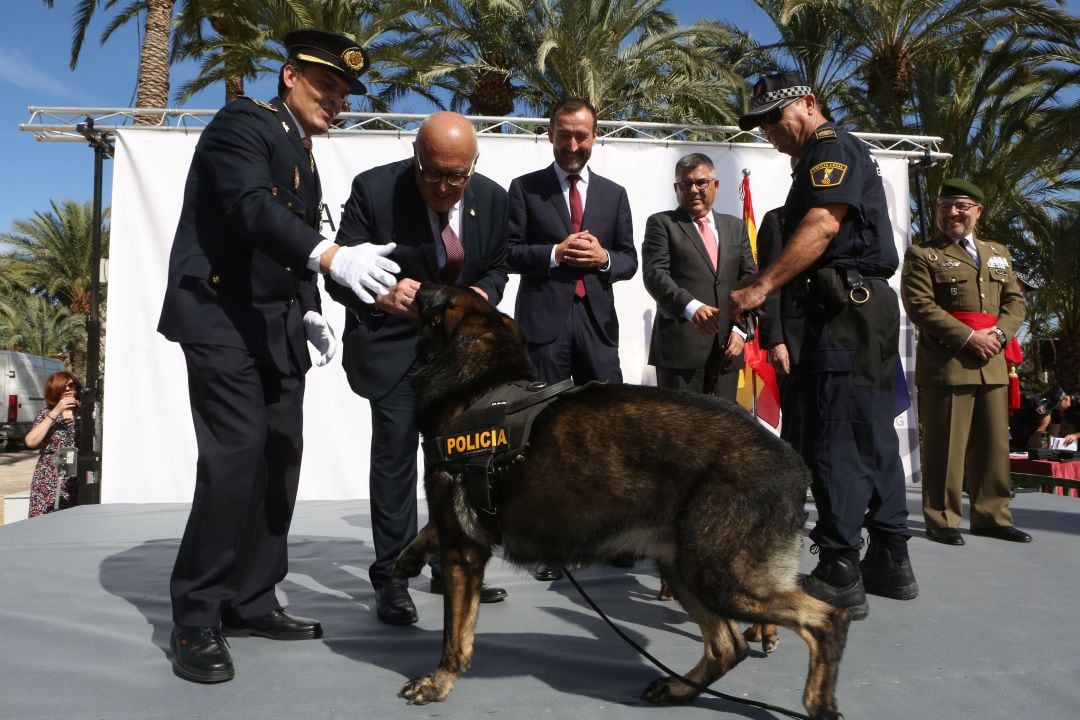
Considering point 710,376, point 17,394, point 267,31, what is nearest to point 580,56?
Result: point 267,31

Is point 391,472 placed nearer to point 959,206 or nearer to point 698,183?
point 698,183

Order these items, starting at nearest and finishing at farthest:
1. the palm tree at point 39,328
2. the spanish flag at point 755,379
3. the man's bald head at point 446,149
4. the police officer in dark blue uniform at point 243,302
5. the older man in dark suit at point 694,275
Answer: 1. the police officer in dark blue uniform at point 243,302
2. the man's bald head at point 446,149
3. the older man in dark suit at point 694,275
4. the spanish flag at point 755,379
5. the palm tree at point 39,328

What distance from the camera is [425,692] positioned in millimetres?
2420

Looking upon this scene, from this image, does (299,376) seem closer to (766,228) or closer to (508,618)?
(508,618)

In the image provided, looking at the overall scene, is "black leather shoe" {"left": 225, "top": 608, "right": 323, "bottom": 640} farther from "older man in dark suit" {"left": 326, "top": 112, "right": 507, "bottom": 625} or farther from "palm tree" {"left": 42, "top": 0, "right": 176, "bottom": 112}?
"palm tree" {"left": 42, "top": 0, "right": 176, "bottom": 112}

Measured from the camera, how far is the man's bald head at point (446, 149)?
3000 mm

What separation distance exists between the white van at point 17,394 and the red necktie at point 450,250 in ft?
79.1

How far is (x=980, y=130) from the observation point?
15250 millimetres

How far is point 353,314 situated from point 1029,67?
52.6 ft

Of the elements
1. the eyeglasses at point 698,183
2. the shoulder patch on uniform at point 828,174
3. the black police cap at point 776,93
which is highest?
the black police cap at point 776,93

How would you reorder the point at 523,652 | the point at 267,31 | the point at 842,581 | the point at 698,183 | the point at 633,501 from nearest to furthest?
the point at 633,501, the point at 523,652, the point at 842,581, the point at 698,183, the point at 267,31

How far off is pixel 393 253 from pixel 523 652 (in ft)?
5.69

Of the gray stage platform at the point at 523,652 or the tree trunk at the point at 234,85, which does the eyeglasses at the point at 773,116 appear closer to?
the gray stage platform at the point at 523,652

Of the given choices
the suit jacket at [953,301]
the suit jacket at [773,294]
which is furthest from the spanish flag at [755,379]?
the suit jacket at [773,294]
